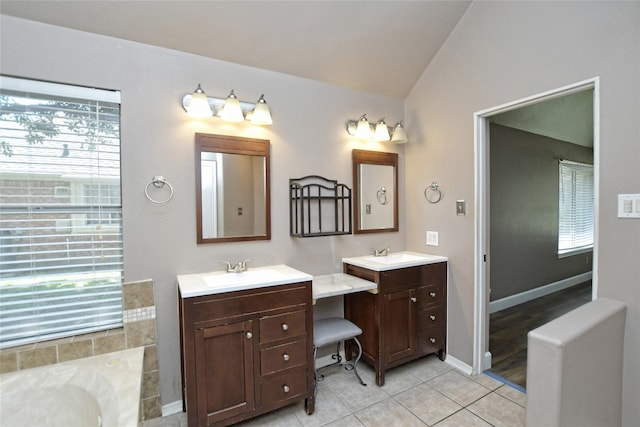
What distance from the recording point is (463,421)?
6.15 ft

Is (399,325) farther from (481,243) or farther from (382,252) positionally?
(481,243)

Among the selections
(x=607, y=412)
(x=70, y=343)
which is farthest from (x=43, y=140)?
(x=607, y=412)

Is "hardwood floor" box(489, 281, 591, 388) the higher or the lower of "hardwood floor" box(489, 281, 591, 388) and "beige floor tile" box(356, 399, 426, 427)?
the higher

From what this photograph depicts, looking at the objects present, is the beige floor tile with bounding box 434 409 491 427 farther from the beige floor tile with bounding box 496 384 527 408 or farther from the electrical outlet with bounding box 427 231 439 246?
the electrical outlet with bounding box 427 231 439 246

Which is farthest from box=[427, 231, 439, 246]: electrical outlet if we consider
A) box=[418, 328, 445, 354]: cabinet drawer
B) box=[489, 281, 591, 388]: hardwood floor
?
box=[489, 281, 591, 388]: hardwood floor

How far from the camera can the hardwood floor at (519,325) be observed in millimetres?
2463

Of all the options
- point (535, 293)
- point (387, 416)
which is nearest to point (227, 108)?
point (387, 416)

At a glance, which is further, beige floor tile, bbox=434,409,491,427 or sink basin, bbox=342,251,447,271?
sink basin, bbox=342,251,447,271

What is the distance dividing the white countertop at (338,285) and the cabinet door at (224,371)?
1.78 ft

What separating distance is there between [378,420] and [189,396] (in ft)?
3.79

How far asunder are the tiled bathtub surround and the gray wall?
3.33 m

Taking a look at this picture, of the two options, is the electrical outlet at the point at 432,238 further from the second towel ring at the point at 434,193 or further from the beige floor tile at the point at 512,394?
the beige floor tile at the point at 512,394

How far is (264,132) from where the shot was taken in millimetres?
2285

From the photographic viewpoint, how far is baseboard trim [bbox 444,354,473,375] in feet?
7.93
